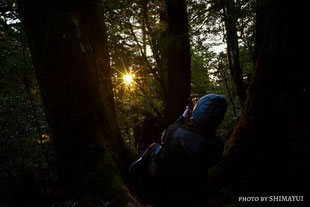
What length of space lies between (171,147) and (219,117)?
73 cm

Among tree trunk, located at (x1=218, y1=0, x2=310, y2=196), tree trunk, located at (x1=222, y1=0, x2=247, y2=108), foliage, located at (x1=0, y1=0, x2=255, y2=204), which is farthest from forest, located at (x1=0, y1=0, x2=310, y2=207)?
tree trunk, located at (x1=222, y1=0, x2=247, y2=108)

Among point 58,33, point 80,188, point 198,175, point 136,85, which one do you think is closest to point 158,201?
point 198,175

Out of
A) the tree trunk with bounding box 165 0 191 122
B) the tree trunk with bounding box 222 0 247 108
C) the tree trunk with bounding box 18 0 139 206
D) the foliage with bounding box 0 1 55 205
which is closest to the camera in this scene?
the tree trunk with bounding box 18 0 139 206

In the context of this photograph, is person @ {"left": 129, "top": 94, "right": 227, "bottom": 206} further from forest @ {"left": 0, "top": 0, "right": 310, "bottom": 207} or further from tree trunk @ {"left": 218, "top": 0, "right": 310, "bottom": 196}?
tree trunk @ {"left": 218, "top": 0, "right": 310, "bottom": 196}

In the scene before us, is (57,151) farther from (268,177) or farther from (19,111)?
(19,111)

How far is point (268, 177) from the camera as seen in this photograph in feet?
7.24

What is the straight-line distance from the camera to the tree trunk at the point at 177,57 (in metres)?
4.73

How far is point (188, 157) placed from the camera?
6.07 feet

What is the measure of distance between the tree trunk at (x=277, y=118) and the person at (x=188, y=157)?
2.71 feet

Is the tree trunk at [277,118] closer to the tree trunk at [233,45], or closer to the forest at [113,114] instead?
the forest at [113,114]

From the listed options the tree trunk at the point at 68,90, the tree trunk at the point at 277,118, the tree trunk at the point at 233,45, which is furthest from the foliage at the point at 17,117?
the tree trunk at the point at 233,45

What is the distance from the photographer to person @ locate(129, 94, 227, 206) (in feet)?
6.04

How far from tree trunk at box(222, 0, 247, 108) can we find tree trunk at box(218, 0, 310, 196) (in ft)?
11.8

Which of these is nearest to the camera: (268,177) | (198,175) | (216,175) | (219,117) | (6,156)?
(219,117)
